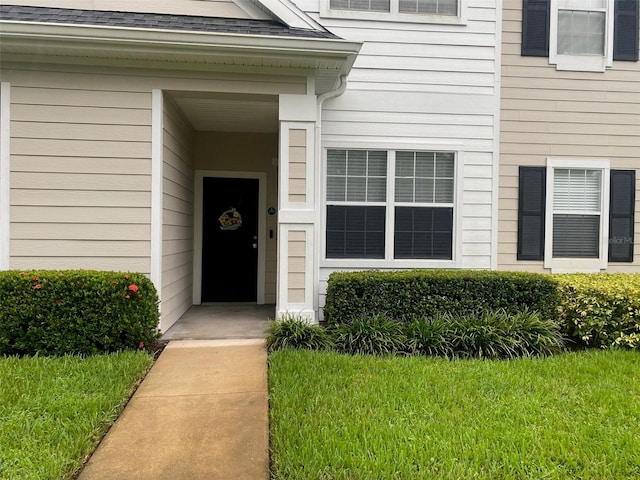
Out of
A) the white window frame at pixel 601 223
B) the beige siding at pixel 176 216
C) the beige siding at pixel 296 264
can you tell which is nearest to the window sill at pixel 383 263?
the beige siding at pixel 296 264

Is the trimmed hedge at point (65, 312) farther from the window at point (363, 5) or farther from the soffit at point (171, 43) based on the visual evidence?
the window at point (363, 5)

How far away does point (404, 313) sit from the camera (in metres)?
4.59

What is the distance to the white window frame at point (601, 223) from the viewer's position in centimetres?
573

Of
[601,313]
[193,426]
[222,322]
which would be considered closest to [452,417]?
[193,426]

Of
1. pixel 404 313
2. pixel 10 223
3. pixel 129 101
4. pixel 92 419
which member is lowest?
pixel 92 419

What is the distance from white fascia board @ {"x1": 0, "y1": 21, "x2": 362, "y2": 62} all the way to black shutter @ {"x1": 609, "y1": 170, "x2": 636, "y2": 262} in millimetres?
4333

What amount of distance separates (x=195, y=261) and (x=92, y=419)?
3.98 m

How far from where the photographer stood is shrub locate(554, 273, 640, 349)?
4.29m

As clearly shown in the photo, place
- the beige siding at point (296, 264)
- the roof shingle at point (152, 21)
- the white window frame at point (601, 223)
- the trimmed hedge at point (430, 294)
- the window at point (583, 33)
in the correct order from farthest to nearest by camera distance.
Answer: the white window frame at point (601, 223) < the window at point (583, 33) < the beige siding at point (296, 264) < the trimmed hedge at point (430, 294) < the roof shingle at point (152, 21)

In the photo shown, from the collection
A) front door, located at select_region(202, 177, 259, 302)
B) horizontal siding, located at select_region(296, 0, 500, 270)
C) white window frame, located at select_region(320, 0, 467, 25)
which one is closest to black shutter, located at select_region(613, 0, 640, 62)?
horizontal siding, located at select_region(296, 0, 500, 270)

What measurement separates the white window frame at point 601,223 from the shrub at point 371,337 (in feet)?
9.42

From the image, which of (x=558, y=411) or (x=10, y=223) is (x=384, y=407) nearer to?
(x=558, y=411)

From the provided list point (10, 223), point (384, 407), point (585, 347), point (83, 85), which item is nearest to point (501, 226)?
point (585, 347)

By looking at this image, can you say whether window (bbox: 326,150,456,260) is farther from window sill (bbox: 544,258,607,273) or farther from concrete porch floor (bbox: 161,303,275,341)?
window sill (bbox: 544,258,607,273)
